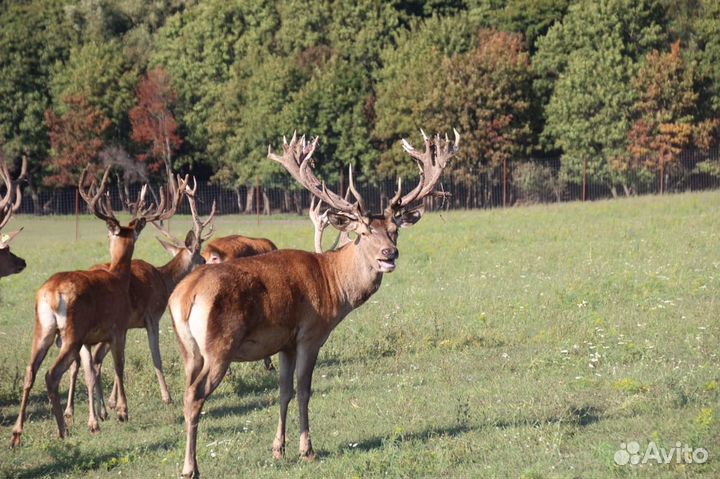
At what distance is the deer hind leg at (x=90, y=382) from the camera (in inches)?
460

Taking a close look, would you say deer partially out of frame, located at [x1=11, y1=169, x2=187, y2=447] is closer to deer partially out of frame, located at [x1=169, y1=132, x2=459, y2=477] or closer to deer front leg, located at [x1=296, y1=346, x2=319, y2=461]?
deer partially out of frame, located at [x1=169, y1=132, x2=459, y2=477]

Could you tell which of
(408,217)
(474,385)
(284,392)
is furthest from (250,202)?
(284,392)

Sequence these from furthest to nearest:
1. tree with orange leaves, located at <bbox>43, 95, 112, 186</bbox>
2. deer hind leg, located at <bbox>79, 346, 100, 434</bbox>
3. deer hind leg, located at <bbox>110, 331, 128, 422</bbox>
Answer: tree with orange leaves, located at <bbox>43, 95, 112, 186</bbox>
deer hind leg, located at <bbox>110, 331, 128, 422</bbox>
deer hind leg, located at <bbox>79, 346, 100, 434</bbox>

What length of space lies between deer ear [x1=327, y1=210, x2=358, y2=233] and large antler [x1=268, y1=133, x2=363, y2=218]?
63 millimetres

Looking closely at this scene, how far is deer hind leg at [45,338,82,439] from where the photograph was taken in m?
11.1

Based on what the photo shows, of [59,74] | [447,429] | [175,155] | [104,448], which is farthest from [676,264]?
[59,74]

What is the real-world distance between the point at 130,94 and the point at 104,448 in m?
55.0

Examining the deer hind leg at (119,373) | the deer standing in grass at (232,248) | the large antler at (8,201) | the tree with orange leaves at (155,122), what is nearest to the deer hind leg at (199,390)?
the deer hind leg at (119,373)

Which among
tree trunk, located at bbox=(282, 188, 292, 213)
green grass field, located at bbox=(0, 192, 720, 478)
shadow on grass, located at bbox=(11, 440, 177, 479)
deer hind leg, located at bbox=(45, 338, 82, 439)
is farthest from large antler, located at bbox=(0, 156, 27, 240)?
tree trunk, located at bbox=(282, 188, 292, 213)

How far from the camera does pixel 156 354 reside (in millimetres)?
13781

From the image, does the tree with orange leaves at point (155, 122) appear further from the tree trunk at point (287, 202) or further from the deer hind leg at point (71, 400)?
the deer hind leg at point (71, 400)

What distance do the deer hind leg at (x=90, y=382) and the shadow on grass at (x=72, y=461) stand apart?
45.8 inches

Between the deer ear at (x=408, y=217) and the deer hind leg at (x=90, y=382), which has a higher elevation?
the deer ear at (x=408, y=217)

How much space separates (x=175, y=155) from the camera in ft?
212
